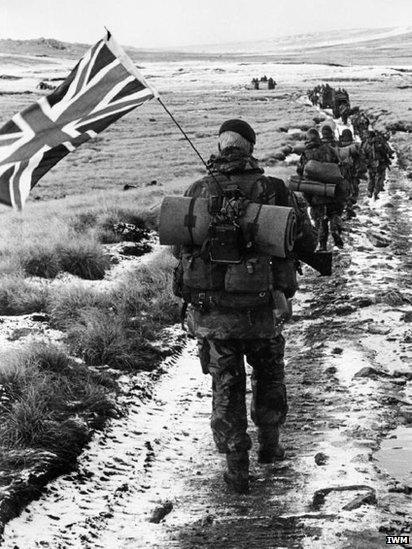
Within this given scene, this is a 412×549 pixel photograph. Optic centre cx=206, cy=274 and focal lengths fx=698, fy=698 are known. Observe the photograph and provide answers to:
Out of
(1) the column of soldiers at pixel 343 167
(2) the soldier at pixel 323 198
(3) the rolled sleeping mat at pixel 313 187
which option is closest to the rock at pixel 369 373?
(1) the column of soldiers at pixel 343 167

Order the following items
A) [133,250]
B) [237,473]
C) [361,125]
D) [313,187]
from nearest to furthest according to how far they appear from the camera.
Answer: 1. [237,473]
2. [313,187]
3. [133,250]
4. [361,125]

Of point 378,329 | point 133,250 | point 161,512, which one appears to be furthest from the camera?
point 133,250

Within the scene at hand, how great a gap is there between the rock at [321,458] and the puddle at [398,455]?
0.30 m

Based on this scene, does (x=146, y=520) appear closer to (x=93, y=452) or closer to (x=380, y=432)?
(x=93, y=452)

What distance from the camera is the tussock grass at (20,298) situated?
705 centimetres

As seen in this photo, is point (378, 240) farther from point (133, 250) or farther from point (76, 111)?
point (76, 111)

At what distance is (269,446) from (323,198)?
20.8ft

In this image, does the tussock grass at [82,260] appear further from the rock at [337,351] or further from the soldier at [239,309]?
the soldier at [239,309]

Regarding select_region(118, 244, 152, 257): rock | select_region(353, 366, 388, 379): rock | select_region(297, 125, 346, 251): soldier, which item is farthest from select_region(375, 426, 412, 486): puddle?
select_region(118, 244, 152, 257): rock

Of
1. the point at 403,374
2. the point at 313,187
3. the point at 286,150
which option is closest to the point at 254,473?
the point at 403,374

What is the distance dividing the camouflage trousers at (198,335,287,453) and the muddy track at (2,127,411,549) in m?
0.26

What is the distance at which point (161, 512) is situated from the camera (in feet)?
12.1

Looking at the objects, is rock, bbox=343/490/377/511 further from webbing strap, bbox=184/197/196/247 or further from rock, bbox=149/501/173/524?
webbing strap, bbox=184/197/196/247

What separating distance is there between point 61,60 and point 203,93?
84118 mm
